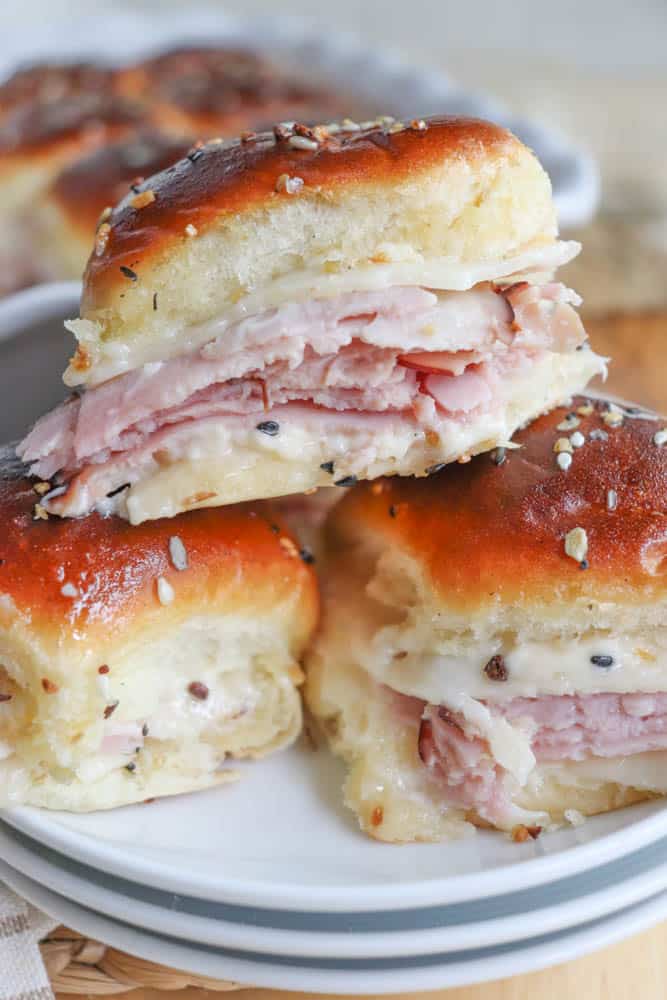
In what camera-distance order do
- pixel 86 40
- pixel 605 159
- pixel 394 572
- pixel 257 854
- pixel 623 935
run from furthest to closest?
pixel 605 159 → pixel 86 40 → pixel 394 572 → pixel 257 854 → pixel 623 935

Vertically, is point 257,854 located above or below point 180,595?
below

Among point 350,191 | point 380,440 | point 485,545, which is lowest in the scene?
point 485,545

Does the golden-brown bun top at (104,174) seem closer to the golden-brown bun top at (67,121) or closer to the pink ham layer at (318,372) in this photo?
the golden-brown bun top at (67,121)


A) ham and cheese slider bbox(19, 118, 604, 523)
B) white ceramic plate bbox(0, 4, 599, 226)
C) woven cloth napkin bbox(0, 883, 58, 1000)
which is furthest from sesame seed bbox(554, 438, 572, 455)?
white ceramic plate bbox(0, 4, 599, 226)

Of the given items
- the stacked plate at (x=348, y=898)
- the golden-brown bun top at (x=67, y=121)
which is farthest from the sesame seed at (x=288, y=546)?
the golden-brown bun top at (x=67, y=121)

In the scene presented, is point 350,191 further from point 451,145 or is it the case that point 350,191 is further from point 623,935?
point 623,935

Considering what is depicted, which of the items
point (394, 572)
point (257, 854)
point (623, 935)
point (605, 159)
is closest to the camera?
point (623, 935)

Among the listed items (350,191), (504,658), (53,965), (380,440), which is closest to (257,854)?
(53,965)
